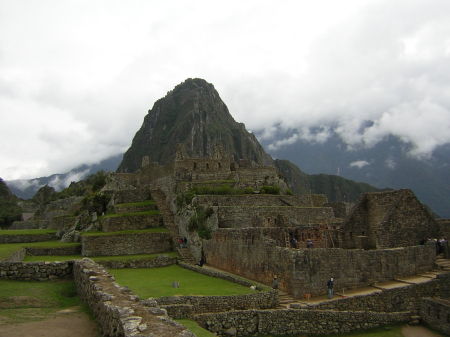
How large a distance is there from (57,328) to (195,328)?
545cm

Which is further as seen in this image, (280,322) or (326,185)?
(326,185)

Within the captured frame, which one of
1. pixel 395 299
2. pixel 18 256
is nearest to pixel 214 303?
pixel 395 299

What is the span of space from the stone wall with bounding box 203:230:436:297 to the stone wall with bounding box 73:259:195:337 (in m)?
8.52

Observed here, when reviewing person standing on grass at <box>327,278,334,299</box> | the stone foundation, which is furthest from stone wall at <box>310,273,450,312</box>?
the stone foundation

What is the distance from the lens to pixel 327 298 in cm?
1639

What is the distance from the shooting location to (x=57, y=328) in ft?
25.2

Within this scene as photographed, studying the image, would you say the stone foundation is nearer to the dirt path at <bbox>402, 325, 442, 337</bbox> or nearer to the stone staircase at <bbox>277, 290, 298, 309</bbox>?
the stone staircase at <bbox>277, 290, 298, 309</bbox>

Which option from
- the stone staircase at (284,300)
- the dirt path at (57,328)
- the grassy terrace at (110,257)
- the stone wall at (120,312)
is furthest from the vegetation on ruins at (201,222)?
the dirt path at (57,328)

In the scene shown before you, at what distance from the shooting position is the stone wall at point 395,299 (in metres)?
15.9

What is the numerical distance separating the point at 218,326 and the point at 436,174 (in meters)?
54.1

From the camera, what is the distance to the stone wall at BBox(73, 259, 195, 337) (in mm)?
6145

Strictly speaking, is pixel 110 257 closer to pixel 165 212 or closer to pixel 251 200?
pixel 165 212

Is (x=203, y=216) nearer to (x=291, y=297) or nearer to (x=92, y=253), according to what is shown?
(x=92, y=253)

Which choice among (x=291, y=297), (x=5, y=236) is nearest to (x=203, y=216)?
(x=291, y=297)
